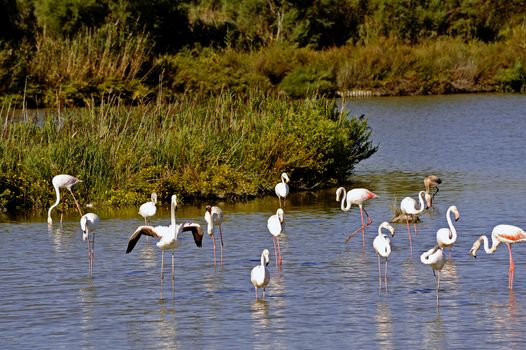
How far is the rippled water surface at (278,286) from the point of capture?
34.3 ft

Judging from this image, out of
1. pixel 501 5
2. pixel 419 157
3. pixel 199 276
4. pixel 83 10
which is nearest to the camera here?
pixel 199 276

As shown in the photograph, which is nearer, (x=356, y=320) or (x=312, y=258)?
(x=356, y=320)

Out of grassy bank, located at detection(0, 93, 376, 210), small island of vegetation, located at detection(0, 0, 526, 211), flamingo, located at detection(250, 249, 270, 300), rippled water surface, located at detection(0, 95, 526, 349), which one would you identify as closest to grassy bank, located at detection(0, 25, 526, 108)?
small island of vegetation, located at detection(0, 0, 526, 211)

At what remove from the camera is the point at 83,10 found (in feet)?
Result: 136

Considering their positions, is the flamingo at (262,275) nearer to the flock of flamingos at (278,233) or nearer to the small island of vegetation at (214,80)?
the flock of flamingos at (278,233)

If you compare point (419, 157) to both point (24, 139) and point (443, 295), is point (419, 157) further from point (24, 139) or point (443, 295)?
point (443, 295)

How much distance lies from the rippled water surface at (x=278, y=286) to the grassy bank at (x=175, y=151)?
51cm

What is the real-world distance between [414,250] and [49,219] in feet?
18.0

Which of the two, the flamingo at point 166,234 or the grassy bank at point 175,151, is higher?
the grassy bank at point 175,151

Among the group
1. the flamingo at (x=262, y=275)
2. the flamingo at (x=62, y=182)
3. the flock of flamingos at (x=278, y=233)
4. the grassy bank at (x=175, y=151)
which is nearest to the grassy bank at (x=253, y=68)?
the grassy bank at (x=175, y=151)

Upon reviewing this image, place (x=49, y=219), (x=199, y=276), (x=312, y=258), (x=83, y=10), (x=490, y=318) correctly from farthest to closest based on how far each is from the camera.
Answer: (x=83, y=10)
(x=49, y=219)
(x=312, y=258)
(x=199, y=276)
(x=490, y=318)

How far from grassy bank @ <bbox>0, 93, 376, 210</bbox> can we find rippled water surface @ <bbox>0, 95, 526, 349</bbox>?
→ 508 millimetres

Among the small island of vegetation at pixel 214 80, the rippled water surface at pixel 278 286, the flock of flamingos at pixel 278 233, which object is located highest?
the small island of vegetation at pixel 214 80

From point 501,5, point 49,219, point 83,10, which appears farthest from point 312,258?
point 501,5
